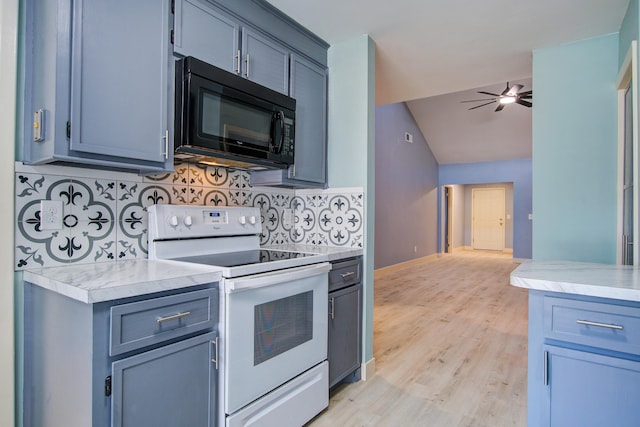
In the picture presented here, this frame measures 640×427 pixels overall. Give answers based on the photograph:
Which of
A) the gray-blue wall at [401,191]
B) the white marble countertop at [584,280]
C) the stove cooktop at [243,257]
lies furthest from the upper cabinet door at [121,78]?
the gray-blue wall at [401,191]

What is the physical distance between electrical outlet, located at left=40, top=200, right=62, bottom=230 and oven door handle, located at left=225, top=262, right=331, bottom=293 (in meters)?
0.76

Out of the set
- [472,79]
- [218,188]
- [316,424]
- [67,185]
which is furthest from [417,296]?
[67,185]

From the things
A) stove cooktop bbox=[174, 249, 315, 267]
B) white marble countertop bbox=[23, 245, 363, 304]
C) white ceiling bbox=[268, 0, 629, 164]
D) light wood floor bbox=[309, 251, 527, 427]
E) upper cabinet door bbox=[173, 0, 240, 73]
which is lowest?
light wood floor bbox=[309, 251, 527, 427]

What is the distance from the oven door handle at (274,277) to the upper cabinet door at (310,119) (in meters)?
0.69

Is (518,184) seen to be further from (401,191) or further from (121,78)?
(121,78)

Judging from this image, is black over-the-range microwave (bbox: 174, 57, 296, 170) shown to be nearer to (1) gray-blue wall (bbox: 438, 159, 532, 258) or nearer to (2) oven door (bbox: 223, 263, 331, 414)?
(2) oven door (bbox: 223, 263, 331, 414)

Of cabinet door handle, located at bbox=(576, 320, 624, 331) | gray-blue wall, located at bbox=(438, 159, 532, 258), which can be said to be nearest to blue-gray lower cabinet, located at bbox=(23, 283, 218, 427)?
cabinet door handle, located at bbox=(576, 320, 624, 331)

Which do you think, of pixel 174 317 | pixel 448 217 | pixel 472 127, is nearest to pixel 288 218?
pixel 174 317

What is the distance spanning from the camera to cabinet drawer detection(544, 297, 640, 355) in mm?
1144

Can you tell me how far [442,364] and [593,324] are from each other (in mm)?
1647

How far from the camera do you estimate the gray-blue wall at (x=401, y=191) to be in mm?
6422

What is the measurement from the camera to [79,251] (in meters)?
1.54

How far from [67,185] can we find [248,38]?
118 centimetres

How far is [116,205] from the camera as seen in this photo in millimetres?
1666
